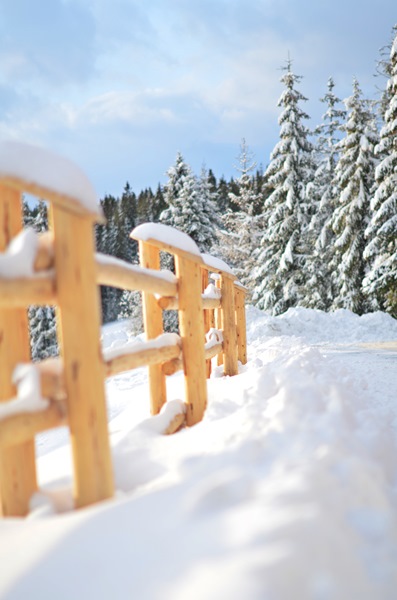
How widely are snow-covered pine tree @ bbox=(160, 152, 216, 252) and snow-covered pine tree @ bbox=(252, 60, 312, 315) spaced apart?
4.68m

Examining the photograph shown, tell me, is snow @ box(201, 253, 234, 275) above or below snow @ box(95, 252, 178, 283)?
above

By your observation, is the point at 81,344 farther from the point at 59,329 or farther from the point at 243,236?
the point at 243,236

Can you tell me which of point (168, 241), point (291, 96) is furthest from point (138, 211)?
point (168, 241)

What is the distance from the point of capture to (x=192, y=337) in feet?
13.9

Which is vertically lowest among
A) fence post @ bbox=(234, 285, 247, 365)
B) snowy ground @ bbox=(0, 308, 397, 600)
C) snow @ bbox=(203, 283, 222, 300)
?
snowy ground @ bbox=(0, 308, 397, 600)

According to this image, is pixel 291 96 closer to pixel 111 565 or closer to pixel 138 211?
pixel 111 565

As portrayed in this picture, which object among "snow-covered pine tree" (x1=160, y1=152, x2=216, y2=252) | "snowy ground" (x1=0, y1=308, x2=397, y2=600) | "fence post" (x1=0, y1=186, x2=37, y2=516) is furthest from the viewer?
"snow-covered pine tree" (x1=160, y1=152, x2=216, y2=252)

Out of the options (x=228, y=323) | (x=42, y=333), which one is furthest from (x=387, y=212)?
(x=42, y=333)

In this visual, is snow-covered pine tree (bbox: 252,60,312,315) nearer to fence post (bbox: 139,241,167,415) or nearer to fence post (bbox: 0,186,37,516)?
fence post (bbox: 139,241,167,415)

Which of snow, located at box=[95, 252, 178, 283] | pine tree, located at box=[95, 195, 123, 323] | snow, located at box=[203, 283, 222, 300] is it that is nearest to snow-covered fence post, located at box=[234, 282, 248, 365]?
snow, located at box=[203, 283, 222, 300]

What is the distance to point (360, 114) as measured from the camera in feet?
67.0

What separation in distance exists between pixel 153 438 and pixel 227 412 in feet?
Result: 2.17

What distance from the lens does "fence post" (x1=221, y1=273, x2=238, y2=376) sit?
6781 millimetres

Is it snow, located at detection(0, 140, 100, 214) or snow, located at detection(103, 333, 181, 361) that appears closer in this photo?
snow, located at detection(0, 140, 100, 214)
